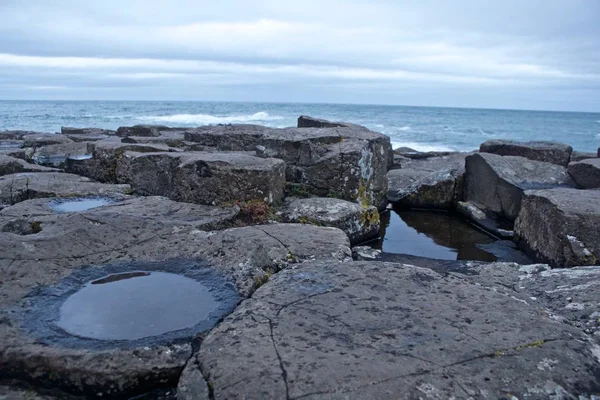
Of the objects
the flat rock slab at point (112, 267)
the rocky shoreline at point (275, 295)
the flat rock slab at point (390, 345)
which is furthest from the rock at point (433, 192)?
the flat rock slab at point (390, 345)

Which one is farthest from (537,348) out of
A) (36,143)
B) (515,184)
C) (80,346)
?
(36,143)

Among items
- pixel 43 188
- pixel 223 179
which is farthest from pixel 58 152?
pixel 223 179

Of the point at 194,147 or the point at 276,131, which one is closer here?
the point at 276,131

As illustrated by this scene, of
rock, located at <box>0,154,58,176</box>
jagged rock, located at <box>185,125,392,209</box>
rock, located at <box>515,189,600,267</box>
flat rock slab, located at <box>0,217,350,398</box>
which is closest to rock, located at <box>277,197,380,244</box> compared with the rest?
→ jagged rock, located at <box>185,125,392,209</box>

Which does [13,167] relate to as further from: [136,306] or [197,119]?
[197,119]

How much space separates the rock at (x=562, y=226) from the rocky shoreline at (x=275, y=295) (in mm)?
14

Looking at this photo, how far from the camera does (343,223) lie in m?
4.54

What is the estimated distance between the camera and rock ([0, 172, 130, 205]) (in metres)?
4.74

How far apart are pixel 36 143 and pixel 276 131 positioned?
18.2 feet

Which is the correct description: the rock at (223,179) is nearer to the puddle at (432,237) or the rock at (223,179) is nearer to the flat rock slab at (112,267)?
the flat rock slab at (112,267)

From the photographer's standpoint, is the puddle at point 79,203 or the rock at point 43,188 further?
the rock at point 43,188

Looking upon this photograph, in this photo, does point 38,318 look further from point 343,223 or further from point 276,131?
point 276,131

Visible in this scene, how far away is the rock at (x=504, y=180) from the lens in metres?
5.76

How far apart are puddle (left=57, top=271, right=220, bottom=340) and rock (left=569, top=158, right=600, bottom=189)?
519 cm
